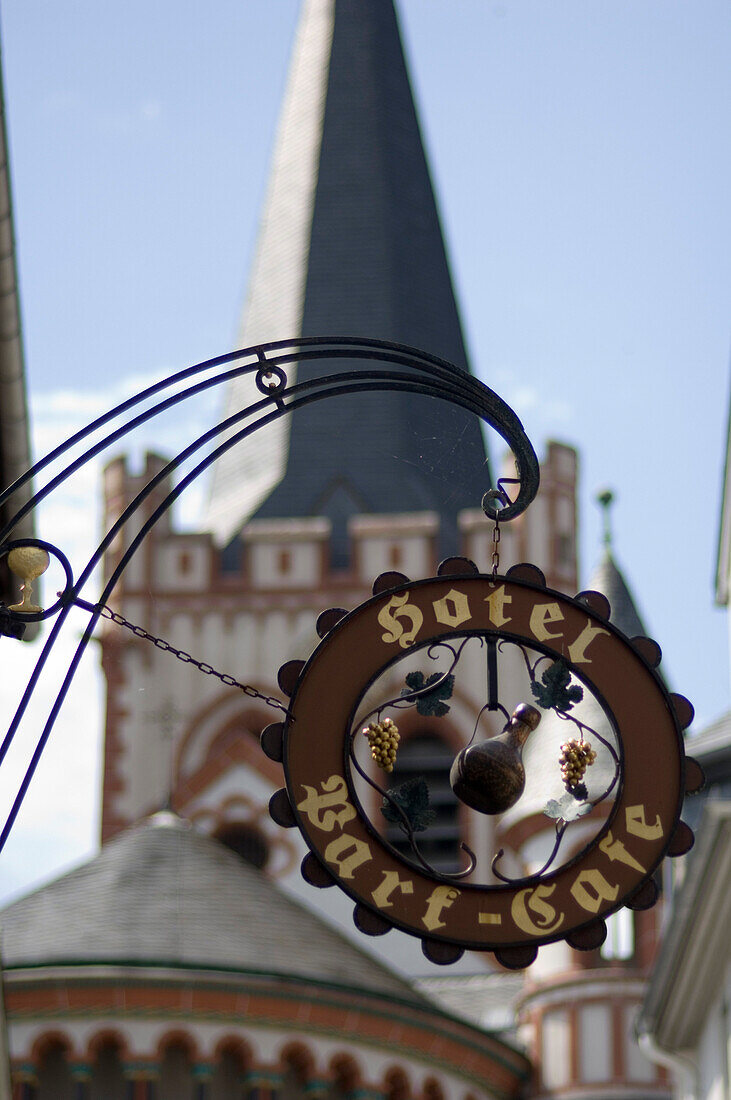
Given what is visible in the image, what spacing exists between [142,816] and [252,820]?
181cm

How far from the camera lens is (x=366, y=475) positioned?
45.4 meters

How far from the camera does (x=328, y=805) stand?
248 inches

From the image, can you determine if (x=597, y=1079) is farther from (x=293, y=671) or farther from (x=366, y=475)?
(x=293, y=671)

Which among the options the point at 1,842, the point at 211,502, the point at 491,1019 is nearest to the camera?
the point at 1,842

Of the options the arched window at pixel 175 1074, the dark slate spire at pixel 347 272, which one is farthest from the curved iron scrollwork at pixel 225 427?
the dark slate spire at pixel 347 272

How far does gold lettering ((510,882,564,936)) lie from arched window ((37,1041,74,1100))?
21003mm

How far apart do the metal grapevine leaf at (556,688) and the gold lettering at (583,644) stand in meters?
0.03

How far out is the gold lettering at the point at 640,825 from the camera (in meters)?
6.35

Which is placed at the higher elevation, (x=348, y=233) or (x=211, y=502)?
(x=348, y=233)

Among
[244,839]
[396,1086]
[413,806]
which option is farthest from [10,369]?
[244,839]

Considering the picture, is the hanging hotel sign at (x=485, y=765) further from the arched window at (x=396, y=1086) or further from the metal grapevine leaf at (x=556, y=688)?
the arched window at (x=396, y=1086)

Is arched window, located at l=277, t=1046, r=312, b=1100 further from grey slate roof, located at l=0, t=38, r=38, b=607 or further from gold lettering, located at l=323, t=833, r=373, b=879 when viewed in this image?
gold lettering, located at l=323, t=833, r=373, b=879

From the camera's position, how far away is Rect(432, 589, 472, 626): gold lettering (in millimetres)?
6504

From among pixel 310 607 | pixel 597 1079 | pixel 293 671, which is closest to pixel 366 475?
pixel 310 607
